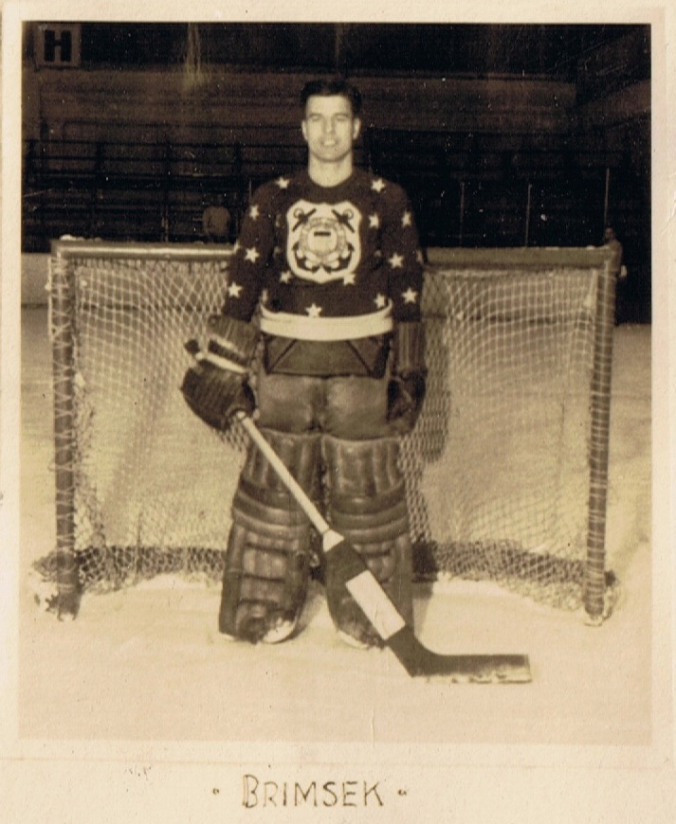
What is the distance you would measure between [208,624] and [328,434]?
0.47m

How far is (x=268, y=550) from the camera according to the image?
6.15 ft

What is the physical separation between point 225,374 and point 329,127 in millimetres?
470

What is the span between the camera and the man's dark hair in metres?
1.73

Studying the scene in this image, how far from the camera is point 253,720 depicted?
1.79 m

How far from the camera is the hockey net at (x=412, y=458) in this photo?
196 centimetres

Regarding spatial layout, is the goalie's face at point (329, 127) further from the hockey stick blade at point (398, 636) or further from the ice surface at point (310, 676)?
the ice surface at point (310, 676)

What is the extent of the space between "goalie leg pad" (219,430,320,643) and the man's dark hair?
59 centimetres

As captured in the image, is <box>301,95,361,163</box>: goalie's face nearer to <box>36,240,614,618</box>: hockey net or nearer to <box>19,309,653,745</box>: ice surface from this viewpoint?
<box>36,240,614,618</box>: hockey net

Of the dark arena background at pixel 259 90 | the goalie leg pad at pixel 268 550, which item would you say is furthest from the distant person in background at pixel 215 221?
the goalie leg pad at pixel 268 550

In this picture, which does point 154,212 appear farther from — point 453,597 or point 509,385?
point 453,597

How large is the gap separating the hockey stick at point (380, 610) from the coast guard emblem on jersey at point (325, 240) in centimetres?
29

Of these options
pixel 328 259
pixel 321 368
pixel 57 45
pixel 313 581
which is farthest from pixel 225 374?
pixel 57 45

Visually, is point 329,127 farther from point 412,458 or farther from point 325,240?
point 412,458
